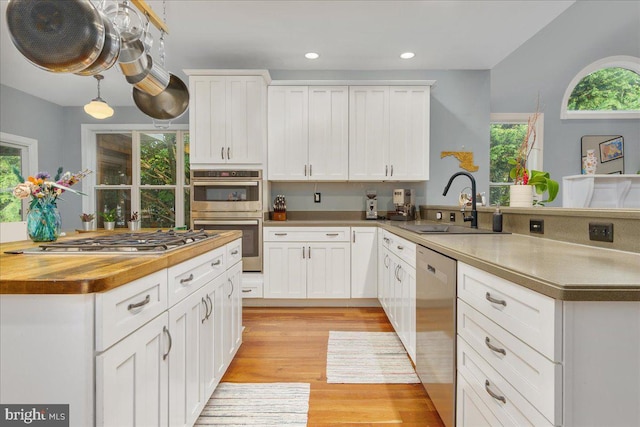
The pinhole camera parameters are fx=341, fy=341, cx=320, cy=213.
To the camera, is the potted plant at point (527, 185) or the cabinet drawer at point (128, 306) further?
the potted plant at point (527, 185)

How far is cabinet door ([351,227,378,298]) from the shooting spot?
363 cm

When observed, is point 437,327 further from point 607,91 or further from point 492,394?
point 607,91

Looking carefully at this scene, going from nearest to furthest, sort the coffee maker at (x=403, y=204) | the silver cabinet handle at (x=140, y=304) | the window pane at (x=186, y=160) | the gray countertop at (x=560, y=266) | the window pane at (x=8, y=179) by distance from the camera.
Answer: the gray countertop at (x=560, y=266)
the silver cabinet handle at (x=140, y=304)
the coffee maker at (x=403, y=204)
the window pane at (x=8, y=179)
the window pane at (x=186, y=160)

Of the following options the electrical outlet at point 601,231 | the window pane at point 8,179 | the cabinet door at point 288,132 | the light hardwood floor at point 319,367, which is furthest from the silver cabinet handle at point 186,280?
the window pane at point 8,179

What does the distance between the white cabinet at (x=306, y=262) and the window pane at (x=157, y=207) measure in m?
2.37

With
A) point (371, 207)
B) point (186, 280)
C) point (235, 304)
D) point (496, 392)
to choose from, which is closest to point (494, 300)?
point (496, 392)

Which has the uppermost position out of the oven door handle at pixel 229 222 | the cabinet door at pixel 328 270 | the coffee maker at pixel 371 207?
the coffee maker at pixel 371 207

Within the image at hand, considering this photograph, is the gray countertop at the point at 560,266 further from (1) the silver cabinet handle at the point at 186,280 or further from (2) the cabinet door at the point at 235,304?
(2) the cabinet door at the point at 235,304

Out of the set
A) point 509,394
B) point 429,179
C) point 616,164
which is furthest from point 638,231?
point 616,164

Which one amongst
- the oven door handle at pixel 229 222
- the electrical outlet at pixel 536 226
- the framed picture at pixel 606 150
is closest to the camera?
the electrical outlet at pixel 536 226

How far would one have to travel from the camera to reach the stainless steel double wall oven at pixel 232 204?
3.62m

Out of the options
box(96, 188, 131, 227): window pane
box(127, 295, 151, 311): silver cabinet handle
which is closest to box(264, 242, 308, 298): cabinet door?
box(127, 295, 151, 311): silver cabinet handle

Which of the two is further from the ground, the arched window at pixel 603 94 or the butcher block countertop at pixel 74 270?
the arched window at pixel 603 94

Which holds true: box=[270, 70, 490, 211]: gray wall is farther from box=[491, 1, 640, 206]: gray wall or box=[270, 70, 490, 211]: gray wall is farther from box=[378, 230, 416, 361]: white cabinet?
box=[491, 1, 640, 206]: gray wall
